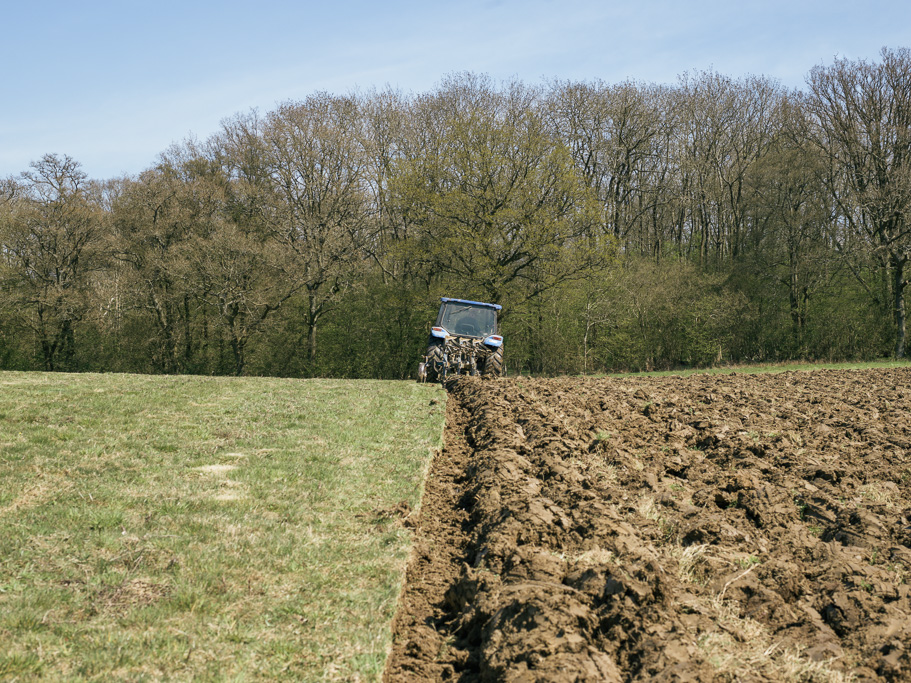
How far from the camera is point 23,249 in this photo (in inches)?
1127

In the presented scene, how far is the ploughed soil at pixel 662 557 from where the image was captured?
3.16 m

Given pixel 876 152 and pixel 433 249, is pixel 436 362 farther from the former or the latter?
pixel 876 152

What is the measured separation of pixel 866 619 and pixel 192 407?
29.5 ft

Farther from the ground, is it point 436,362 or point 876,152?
point 876,152

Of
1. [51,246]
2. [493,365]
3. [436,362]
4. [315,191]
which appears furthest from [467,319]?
[51,246]

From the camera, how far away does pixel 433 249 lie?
25.8 m

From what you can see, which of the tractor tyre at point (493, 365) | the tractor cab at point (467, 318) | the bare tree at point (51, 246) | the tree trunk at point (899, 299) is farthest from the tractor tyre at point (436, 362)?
the tree trunk at point (899, 299)

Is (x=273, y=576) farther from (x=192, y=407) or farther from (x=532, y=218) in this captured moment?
(x=532, y=218)

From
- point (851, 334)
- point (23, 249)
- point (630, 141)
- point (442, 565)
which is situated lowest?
point (442, 565)

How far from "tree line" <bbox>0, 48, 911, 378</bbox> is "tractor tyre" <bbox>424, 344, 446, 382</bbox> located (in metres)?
10.2

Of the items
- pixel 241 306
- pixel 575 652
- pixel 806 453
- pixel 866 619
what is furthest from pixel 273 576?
pixel 241 306

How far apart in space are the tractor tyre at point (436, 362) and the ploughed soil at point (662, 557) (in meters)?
6.93

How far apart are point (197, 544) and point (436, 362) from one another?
38.1 ft

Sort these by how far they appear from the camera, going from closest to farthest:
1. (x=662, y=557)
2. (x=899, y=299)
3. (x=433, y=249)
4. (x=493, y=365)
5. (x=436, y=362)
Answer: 1. (x=662, y=557)
2. (x=493, y=365)
3. (x=436, y=362)
4. (x=433, y=249)
5. (x=899, y=299)
